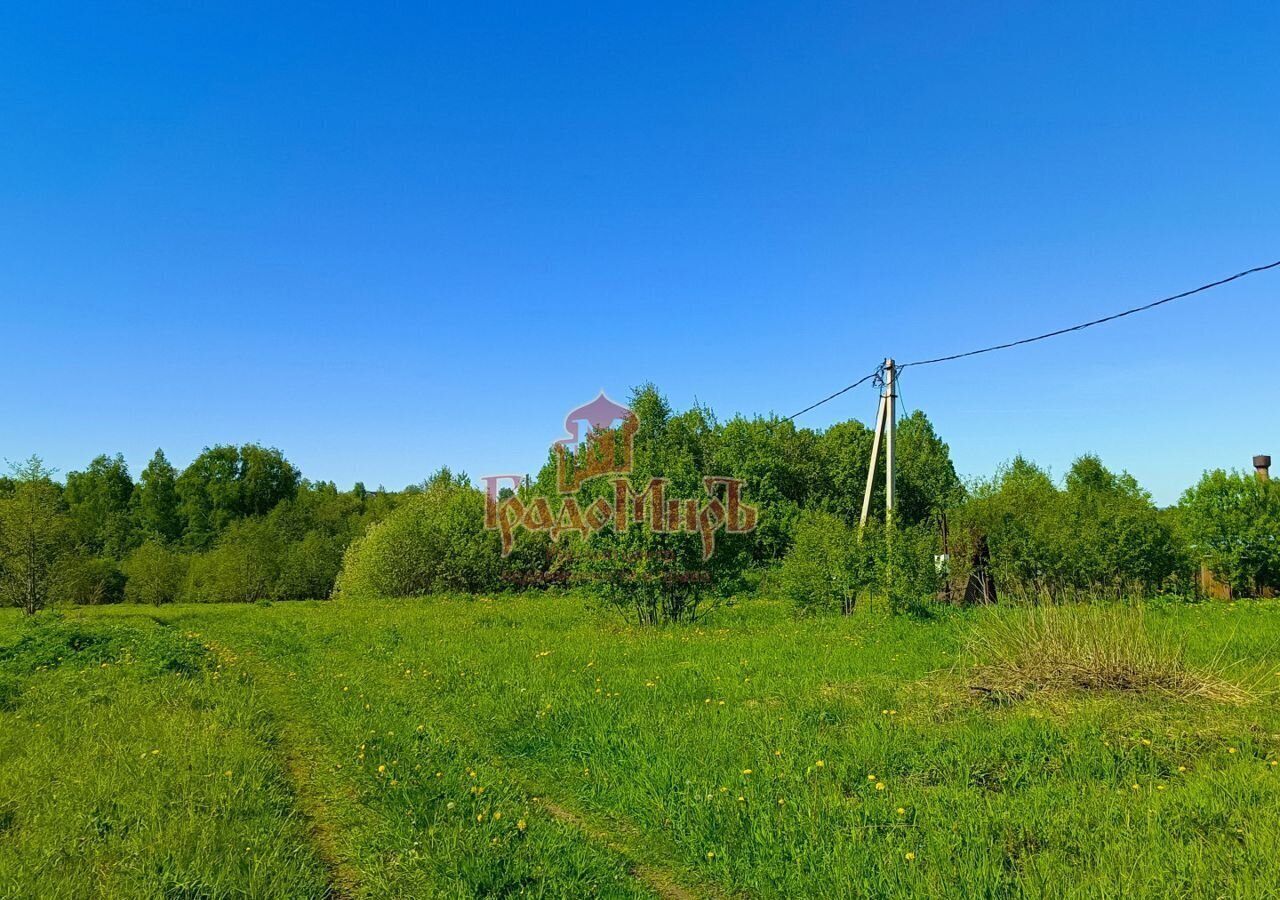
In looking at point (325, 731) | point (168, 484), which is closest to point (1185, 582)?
point (325, 731)

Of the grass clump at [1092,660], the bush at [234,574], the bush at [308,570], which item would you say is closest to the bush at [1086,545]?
the grass clump at [1092,660]

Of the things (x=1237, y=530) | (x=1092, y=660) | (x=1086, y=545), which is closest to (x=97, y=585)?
(x=1086, y=545)

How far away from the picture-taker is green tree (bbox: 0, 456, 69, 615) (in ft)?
82.9

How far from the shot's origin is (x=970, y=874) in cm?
363

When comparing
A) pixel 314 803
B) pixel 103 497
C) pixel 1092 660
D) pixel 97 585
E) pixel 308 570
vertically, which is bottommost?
pixel 97 585

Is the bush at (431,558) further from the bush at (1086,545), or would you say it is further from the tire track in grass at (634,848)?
the tire track in grass at (634,848)

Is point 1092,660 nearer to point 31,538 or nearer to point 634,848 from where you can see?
point 634,848

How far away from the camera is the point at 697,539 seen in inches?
588

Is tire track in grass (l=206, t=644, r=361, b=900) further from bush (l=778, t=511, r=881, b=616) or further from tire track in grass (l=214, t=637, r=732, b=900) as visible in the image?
bush (l=778, t=511, r=881, b=616)

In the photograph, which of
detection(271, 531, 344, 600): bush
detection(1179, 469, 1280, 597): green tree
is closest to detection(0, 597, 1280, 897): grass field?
detection(1179, 469, 1280, 597): green tree

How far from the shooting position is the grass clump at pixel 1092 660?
6.90m

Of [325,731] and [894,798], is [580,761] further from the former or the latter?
[325,731]

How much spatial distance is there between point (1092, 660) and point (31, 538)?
107ft

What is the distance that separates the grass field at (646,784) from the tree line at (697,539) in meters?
3.46
